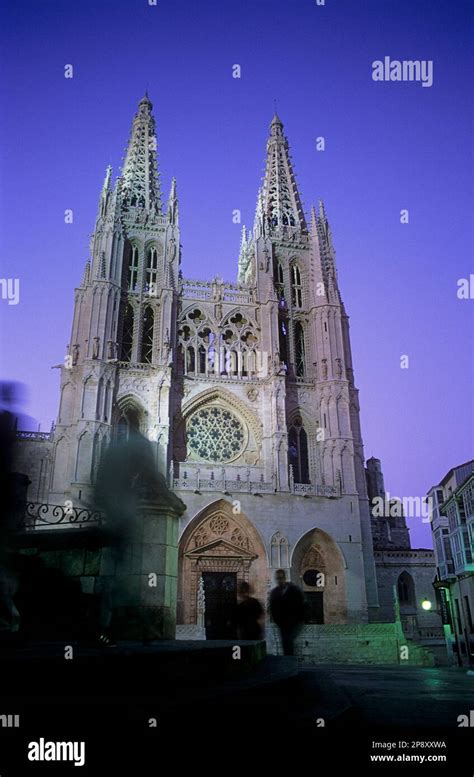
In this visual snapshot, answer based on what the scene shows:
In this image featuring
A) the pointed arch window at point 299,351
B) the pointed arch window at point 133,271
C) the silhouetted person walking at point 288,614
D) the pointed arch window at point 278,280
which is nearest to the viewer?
the silhouetted person walking at point 288,614

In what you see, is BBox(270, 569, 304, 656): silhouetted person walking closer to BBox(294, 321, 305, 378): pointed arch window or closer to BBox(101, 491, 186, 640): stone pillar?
BBox(101, 491, 186, 640): stone pillar

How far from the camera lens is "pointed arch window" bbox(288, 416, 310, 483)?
91.8 ft

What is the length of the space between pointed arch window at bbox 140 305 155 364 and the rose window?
165 inches

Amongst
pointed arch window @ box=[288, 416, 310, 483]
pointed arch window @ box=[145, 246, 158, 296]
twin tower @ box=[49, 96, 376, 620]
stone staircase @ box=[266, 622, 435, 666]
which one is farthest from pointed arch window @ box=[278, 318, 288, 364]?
stone staircase @ box=[266, 622, 435, 666]

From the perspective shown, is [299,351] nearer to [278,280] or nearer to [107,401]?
[278,280]

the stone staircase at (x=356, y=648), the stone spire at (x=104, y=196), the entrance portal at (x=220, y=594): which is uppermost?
the stone spire at (x=104, y=196)

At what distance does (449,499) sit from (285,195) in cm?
2216

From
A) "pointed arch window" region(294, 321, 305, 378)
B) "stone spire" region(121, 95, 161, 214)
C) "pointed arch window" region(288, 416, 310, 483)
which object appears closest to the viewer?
"pointed arch window" region(288, 416, 310, 483)

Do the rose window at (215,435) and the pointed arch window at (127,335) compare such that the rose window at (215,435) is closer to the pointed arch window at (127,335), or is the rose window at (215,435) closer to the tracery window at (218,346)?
the tracery window at (218,346)

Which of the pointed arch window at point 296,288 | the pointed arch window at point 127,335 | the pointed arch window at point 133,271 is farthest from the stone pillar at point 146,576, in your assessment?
the pointed arch window at point 296,288

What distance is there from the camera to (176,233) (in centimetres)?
3184

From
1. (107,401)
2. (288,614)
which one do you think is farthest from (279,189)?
(288,614)

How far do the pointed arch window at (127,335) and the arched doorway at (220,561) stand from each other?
9.32m

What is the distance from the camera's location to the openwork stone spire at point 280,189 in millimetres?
35312
